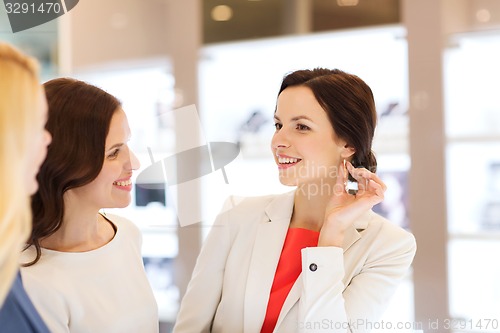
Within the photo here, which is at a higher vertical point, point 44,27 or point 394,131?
point 44,27

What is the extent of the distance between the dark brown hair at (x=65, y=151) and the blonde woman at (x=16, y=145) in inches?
19.2

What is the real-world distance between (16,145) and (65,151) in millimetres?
589

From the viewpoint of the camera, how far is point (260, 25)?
2.38 metres

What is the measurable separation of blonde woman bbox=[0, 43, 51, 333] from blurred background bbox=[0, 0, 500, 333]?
4.76ft

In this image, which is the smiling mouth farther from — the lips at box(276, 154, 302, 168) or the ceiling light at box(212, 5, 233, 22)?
the ceiling light at box(212, 5, 233, 22)

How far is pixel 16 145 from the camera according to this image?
32.0 inches

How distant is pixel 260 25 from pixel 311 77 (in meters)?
0.76

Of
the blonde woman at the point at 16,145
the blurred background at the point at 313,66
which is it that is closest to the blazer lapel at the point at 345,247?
the blurred background at the point at 313,66

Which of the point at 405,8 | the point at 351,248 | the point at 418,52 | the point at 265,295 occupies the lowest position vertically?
the point at 265,295

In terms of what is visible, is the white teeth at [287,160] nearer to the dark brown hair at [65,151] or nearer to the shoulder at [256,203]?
the shoulder at [256,203]

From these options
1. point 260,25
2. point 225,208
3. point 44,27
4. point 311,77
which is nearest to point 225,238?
point 225,208

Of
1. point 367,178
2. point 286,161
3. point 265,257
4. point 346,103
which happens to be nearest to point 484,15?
point 346,103

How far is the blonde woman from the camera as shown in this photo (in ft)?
2.63

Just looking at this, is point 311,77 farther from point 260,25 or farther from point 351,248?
point 260,25
